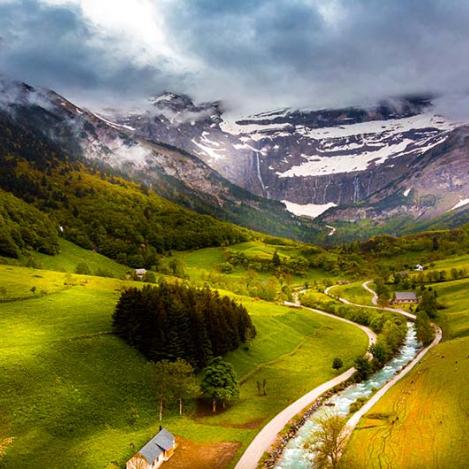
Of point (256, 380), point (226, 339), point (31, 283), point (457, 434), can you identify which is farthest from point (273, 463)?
point (31, 283)

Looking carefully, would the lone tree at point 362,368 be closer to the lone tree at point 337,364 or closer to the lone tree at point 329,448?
the lone tree at point 337,364

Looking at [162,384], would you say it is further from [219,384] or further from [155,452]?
[155,452]

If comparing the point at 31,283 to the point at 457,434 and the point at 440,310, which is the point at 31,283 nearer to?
the point at 457,434

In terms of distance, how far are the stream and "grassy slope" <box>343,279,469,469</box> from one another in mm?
6430

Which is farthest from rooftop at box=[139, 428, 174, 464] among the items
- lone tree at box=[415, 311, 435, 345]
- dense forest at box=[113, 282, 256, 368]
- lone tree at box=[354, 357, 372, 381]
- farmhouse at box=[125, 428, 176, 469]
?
lone tree at box=[415, 311, 435, 345]

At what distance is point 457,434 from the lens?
6512cm

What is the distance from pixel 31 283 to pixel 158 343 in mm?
49321

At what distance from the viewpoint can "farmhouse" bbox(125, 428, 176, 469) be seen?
63625 millimetres

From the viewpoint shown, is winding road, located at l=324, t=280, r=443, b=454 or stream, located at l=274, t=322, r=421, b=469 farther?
winding road, located at l=324, t=280, r=443, b=454

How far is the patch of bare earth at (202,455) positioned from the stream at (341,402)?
7.34 m

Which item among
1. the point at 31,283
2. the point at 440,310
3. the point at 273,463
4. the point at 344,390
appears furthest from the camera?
the point at 440,310

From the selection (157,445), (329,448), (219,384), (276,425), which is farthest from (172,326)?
(329,448)

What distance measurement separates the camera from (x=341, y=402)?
310 ft

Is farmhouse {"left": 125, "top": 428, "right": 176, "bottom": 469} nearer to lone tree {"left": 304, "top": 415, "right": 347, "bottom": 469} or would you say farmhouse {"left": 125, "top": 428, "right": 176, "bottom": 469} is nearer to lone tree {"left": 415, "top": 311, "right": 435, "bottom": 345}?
lone tree {"left": 304, "top": 415, "right": 347, "bottom": 469}
